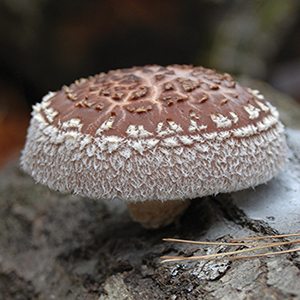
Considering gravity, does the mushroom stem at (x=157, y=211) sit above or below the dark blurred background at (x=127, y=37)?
below

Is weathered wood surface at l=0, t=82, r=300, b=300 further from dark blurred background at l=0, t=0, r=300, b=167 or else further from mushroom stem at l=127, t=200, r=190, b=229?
dark blurred background at l=0, t=0, r=300, b=167

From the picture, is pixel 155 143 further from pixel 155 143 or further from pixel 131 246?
pixel 131 246

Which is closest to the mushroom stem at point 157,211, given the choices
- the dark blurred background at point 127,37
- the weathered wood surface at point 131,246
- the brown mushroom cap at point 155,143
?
the weathered wood surface at point 131,246

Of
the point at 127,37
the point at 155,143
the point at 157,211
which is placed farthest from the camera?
the point at 127,37

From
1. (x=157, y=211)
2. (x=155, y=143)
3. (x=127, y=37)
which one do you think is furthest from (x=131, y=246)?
(x=127, y=37)

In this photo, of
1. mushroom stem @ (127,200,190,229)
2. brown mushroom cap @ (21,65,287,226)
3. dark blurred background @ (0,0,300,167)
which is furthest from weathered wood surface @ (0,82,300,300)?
dark blurred background @ (0,0,300,167)

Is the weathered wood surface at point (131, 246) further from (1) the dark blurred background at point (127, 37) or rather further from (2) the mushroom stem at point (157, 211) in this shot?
(1) the dark blurred background at point (127, 37)
